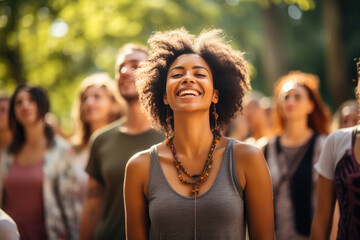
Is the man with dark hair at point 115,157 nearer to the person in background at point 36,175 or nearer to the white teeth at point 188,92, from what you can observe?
the person in background at point 36,175

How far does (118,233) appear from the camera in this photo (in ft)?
13.1

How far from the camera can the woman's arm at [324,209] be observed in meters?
3.11

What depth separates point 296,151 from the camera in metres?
5.47

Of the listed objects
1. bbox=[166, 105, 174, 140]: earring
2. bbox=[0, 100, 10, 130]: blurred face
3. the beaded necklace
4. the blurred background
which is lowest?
the beaded necklace

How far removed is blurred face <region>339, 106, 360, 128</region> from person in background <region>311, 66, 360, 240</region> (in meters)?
2.72

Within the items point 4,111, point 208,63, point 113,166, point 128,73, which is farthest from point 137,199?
point 4,111

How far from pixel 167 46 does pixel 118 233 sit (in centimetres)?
162

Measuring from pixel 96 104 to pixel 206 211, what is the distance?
3.89 m

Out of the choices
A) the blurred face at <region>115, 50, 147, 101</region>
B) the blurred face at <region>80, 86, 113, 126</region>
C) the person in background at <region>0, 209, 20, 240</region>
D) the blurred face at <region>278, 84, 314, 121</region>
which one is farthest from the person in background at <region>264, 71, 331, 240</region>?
the person in background at <region>0, 209, 20, 240</region>

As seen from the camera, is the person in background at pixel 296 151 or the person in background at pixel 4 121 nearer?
the person in background at pixel 296 151

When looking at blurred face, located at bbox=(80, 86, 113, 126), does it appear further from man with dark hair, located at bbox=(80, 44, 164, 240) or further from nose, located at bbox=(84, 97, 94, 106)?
man with dark hair, located at bbox=(80, 44, 164, 240)

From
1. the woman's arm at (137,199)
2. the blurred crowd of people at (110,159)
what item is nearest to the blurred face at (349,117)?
the blurred crowd of people at (110,159)

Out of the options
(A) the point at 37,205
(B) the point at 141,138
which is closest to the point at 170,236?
(B) the point at 141,138

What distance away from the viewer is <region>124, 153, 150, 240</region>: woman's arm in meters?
3.00
